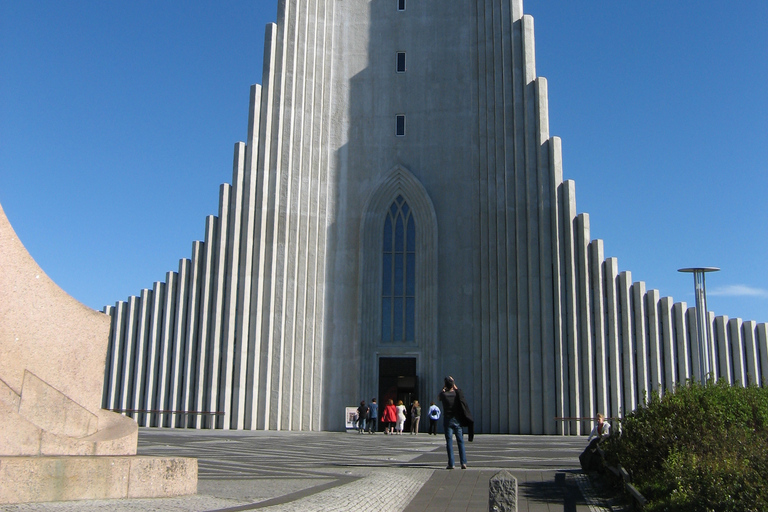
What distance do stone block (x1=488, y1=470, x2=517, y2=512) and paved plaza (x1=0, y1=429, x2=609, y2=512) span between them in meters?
2.08

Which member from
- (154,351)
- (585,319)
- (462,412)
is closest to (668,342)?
(585,319)

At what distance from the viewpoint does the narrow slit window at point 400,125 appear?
3203 cm

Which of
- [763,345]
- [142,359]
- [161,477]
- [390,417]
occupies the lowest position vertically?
[161,477]

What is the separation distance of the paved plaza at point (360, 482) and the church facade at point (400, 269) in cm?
1077

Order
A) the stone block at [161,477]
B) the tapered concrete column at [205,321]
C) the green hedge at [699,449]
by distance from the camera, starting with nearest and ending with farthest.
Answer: the green hedge at [699,449]
the stone block at [161,477]
the tapered concrete column at [205,321]

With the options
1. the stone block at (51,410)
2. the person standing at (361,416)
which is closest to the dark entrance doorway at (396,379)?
the person standing at (361,416)

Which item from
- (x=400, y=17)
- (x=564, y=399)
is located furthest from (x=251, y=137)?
(x=564, y=399)

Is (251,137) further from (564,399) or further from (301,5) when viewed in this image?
(564,399)

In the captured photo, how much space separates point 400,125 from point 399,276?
6.40 metres

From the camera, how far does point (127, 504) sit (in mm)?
7500

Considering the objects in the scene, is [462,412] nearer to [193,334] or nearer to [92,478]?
[92,478]

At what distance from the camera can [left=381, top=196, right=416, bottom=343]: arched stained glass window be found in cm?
3062

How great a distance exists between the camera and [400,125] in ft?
106

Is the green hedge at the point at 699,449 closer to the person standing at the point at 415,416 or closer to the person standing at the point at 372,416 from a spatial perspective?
the person standing at the point at 415,416
